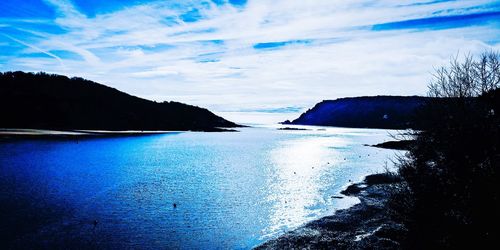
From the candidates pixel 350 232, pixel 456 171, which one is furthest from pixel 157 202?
pixel 456 171

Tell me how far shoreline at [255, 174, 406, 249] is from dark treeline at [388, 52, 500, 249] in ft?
4.99

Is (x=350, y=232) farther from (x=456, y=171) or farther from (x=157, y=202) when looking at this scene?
(x=157, y=202)

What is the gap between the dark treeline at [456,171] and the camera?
12938mm

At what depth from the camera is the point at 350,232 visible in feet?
79.4

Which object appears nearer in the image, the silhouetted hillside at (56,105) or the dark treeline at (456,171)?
the dark treeline at (456,171)

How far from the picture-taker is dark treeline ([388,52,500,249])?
42.4 feet

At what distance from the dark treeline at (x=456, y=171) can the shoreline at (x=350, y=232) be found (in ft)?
4.99

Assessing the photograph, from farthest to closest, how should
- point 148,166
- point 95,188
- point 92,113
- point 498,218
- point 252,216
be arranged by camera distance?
point 92,113 < point 148,166 < point 95,188 < point 252,216 < point 498,218

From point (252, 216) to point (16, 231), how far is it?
17.2 m

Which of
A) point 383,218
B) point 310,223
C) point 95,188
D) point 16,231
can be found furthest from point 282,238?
point 95,188

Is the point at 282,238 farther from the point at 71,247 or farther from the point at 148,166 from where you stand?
the point at 148,166

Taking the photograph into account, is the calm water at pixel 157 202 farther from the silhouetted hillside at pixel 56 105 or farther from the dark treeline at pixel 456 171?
the silhouetted hillside at pixel 56 105

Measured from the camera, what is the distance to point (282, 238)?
77.6ft

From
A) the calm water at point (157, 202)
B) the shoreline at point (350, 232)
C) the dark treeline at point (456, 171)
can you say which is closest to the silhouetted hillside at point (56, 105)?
the calm water at point (157, 202)
